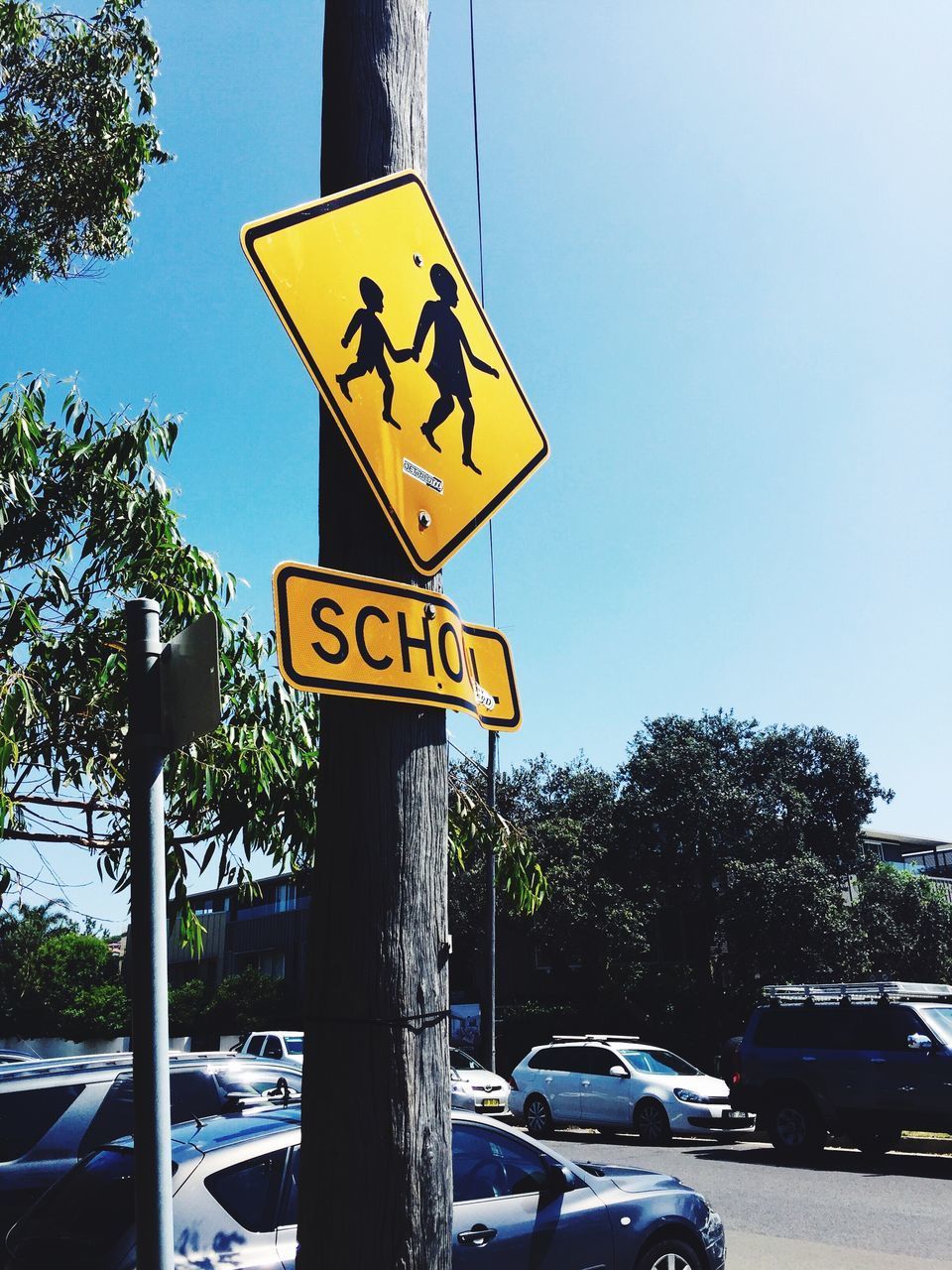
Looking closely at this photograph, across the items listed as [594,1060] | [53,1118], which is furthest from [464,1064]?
[53,1118]

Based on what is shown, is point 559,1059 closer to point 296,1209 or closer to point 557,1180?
point 557,1180

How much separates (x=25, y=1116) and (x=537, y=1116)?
13.7 m

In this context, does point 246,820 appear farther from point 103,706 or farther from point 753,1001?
point 753,1001

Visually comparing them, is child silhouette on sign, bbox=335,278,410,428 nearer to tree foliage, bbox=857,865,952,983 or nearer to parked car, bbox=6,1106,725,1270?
parked car, bbox=6,1106,725,1270

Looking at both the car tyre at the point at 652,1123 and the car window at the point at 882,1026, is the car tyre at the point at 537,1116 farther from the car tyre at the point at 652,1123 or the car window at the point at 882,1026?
the car window at the point at 882,1026

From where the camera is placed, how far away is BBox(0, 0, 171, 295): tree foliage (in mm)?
11570

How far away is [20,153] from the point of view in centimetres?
1159

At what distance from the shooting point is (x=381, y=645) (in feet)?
8.40

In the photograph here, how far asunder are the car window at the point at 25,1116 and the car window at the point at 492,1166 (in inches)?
132

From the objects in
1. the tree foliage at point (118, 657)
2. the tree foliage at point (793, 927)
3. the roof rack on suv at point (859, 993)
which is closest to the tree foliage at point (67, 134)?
the tree foliage at point (118, 657)

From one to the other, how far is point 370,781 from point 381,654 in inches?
11.4

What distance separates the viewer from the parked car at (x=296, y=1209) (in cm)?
499

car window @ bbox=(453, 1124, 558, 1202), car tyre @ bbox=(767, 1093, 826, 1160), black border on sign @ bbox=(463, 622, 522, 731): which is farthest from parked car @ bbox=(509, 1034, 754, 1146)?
black border on sign @ bbox=(463, 622, 522, 731)

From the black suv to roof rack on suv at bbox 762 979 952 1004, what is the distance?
0.6 inches
